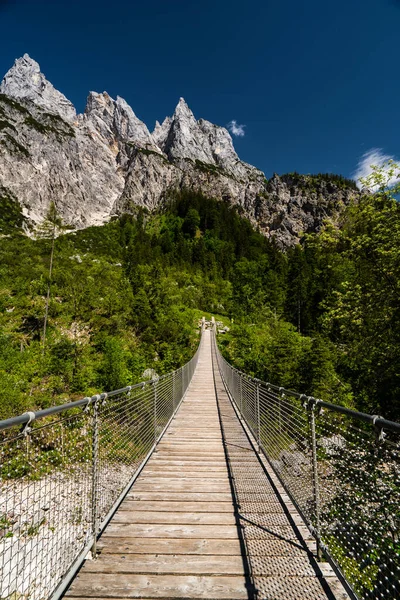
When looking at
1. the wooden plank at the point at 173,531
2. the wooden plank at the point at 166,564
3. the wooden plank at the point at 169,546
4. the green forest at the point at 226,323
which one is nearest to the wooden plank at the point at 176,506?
the wooden plank at the point at 173,531

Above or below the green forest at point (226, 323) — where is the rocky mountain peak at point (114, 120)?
above

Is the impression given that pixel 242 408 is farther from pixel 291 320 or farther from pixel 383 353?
pixel 291 320

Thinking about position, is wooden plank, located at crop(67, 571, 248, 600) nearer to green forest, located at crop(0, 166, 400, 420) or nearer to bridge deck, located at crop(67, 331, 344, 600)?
bridge deck, located at crop(67, 331, 344, 600)

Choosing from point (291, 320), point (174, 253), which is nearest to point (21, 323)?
point (291, 320)

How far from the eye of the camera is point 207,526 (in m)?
3.24

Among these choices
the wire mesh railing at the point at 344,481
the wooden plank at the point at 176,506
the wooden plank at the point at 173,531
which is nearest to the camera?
the wire mesh railing at the point at 344,481

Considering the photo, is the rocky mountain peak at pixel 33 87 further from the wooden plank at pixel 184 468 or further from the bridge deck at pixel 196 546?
the bridge deck at pixel 196 546

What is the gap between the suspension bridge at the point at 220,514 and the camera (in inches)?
90.0

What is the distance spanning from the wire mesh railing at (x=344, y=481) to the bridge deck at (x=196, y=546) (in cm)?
31

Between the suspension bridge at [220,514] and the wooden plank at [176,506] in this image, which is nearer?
the suspension bridge at [220,514]

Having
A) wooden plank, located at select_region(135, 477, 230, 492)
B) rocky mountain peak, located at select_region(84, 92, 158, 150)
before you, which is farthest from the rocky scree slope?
wooden plank, located at select_region(135, 477, 230, 492)

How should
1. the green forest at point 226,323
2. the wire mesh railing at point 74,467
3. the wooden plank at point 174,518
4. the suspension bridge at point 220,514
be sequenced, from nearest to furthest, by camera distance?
the wire mesh railing at point 74,467 → the suspension bridge at point 220,514 → the wooden plank at point 174,518 → the green forest at point 226,323

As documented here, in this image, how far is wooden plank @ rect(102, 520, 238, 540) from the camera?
3049 millimetres

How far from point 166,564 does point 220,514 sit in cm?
103
